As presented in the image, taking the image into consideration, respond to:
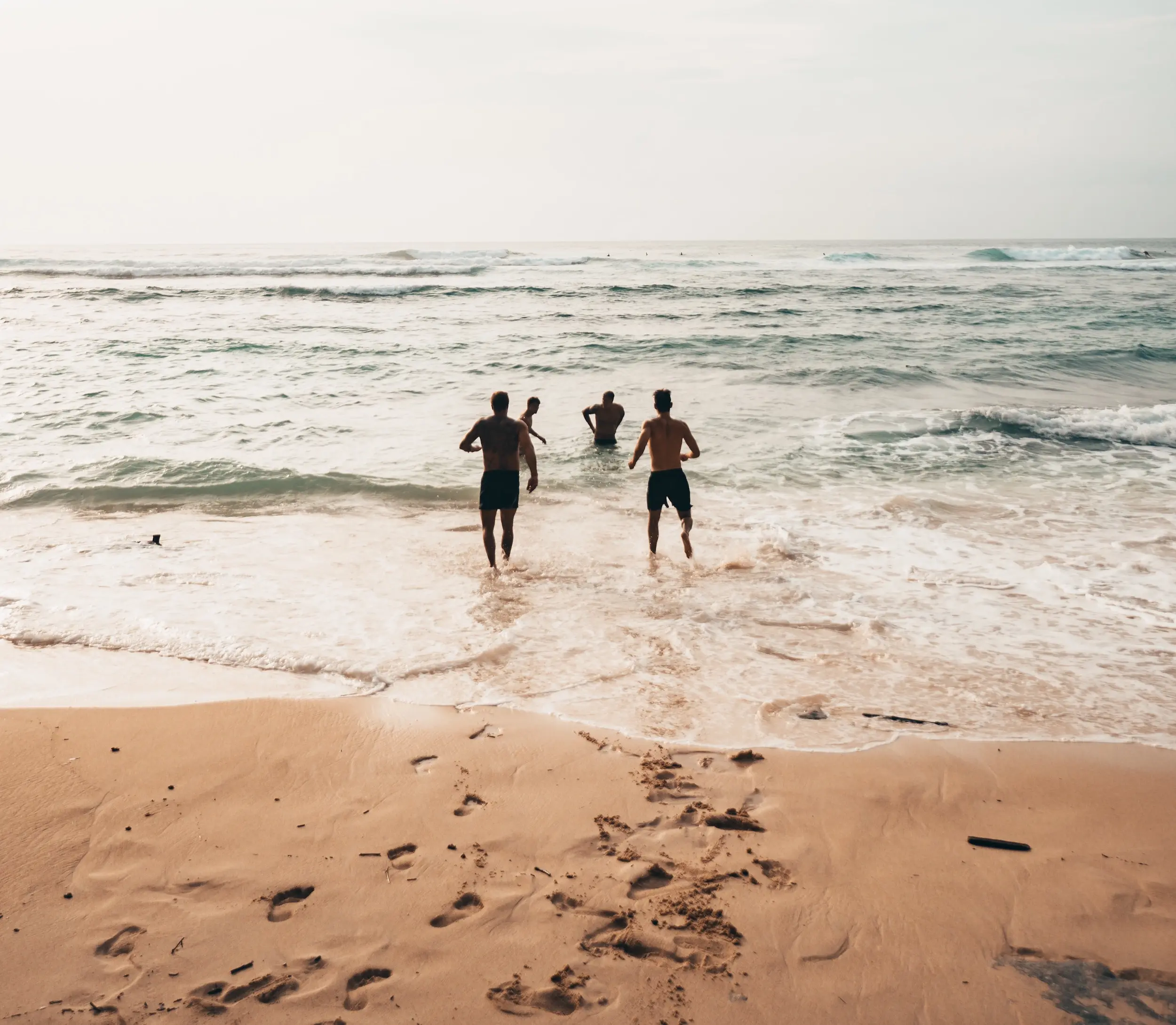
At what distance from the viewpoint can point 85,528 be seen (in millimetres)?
8164

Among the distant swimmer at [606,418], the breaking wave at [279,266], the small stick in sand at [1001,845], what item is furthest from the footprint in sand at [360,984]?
the breaking wave at [279,266]

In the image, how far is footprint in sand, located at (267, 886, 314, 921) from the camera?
A: 2.93 m

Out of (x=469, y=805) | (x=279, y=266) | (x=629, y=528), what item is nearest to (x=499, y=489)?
(x=629, y=528)

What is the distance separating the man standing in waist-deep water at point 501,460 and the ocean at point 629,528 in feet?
1.45

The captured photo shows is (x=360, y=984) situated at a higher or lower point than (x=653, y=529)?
lower

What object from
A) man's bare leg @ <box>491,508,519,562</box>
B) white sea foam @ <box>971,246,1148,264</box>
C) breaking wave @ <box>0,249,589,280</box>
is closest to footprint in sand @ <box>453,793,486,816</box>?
man's bare leg @ <box>491,508,519,562</box>

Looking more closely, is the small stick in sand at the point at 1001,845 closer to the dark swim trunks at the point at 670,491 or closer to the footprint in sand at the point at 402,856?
the footprint in sand at the point at 402,856

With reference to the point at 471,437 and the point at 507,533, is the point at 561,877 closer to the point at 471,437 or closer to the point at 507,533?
the point at 507,533

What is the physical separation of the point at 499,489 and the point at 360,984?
16.4 ft

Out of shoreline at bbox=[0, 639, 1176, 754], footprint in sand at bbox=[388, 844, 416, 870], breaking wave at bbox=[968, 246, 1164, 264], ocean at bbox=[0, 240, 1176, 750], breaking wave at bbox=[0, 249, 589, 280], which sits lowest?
footprint in sand at bbox=[388, 844, 416, 870]

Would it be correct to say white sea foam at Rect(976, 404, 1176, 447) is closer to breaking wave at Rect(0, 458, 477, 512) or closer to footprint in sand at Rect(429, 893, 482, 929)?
breaking wave at Rect(0, 458, 477, 512)

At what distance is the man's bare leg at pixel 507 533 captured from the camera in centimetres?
737

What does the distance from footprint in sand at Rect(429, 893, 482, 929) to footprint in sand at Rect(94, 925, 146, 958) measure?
3.49 feet

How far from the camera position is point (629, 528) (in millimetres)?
8484
